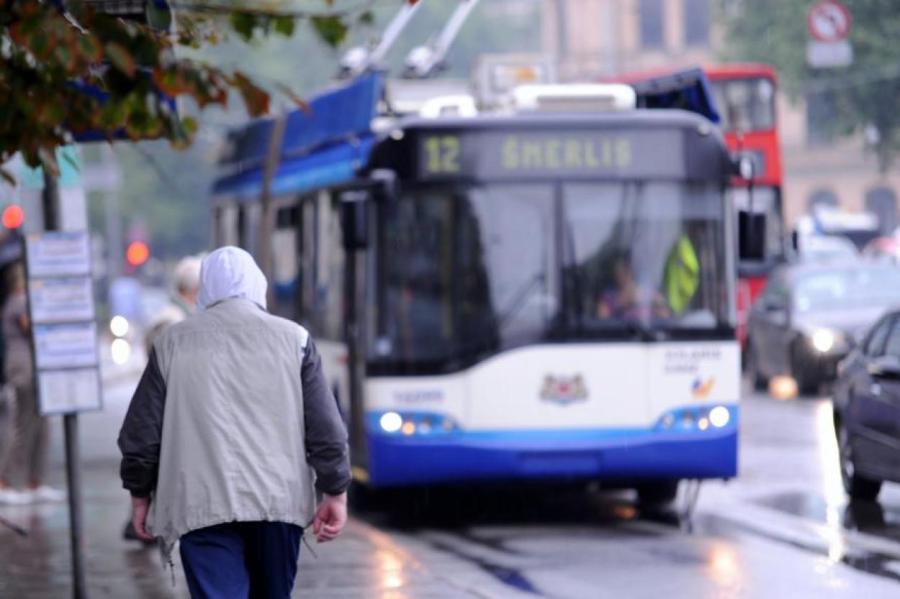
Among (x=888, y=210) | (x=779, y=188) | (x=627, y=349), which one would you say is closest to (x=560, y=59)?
(x=888, y=210)

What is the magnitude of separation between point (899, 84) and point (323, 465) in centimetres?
4967

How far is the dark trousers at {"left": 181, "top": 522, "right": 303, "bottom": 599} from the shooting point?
23.8 feet

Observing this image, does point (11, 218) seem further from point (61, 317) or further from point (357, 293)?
point (61, 317)

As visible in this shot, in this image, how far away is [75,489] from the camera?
11523 mm

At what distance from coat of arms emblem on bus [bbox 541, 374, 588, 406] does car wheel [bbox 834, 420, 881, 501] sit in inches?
88.3

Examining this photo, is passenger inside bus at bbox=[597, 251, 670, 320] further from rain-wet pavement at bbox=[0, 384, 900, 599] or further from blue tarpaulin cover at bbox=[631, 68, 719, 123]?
blue tarpaulin cover at bbox=[631, 68, 719, 123]

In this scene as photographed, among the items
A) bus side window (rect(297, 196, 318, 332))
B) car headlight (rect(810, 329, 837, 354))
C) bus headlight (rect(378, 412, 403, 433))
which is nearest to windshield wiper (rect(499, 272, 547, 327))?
bus headlight (rect(378, 412, 403, 433))

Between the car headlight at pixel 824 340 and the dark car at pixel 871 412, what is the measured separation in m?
11.3

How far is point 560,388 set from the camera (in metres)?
14.5

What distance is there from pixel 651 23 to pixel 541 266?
278ft

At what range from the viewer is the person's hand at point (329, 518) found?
24.2 feet

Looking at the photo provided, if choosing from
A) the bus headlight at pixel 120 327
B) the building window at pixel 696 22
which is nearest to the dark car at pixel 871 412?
the bus headlight at pixel 120 327

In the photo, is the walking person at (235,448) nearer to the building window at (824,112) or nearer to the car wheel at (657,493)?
the car wheel at (657,493)

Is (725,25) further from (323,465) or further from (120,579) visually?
(323,465)
